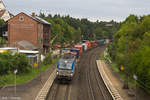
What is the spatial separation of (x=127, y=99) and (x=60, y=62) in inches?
398

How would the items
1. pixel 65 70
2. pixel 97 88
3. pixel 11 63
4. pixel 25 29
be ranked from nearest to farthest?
1. pixel 97 88
2. pixel 65 70
3. pixel 11 63
4. pixel 25 29

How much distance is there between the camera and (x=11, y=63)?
23.6 metres

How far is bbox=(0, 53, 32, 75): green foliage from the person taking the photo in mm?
23131

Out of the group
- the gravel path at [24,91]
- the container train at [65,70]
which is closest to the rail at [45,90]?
the gravel path at [24,91]

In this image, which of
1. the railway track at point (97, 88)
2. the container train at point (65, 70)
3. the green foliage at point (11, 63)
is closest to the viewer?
the railway track at point (97, 88)

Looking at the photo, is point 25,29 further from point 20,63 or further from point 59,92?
point 59,92

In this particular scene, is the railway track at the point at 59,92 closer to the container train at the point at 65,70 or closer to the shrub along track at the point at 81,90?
the shrub along track at the point at 81,90

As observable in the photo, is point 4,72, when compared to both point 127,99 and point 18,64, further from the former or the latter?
point 127,99

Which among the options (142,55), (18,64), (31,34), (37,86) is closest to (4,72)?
(18,64)

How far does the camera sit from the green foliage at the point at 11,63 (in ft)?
75.9

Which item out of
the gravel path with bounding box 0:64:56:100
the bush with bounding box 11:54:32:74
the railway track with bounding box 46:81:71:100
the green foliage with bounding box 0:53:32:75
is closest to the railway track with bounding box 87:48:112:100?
the railway track with bounding box 46:81:71:100

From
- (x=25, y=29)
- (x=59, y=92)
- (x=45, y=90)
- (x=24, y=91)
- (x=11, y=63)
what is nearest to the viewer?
(x=24, y=91)

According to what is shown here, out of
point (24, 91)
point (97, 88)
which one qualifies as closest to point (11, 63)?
point (24, 91)

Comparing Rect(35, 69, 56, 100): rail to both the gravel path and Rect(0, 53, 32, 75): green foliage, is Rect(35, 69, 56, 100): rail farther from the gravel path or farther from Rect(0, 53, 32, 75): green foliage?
Rect(0, 53, 32, 75): green foliage
